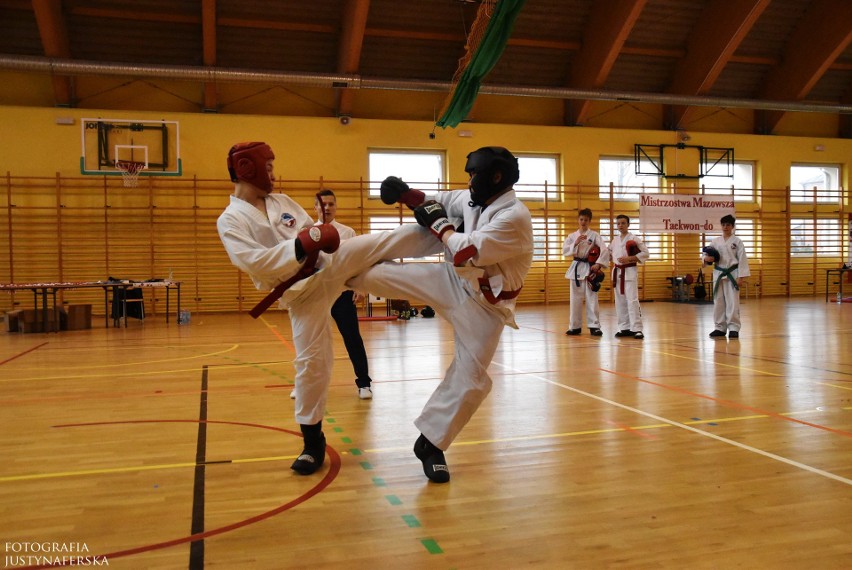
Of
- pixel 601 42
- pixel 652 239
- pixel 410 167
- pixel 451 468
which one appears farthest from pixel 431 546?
pixel 652 239

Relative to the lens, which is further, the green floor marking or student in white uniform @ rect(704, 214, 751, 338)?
student in white uniform @ rect(704, 214, 751, 338)

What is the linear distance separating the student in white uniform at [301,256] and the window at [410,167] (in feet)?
43.9

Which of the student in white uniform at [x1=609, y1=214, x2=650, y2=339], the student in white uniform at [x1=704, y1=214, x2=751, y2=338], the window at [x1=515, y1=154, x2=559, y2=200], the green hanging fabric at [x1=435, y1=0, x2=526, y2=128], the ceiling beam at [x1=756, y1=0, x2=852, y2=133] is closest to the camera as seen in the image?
the green hanging fabric at [x1=435, y1=0, x2=526, y2=128]

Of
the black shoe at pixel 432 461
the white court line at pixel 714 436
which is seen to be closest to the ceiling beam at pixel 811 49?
the white court line at pixel 714 436

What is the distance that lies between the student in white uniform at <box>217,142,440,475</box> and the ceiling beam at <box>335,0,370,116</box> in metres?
11.3

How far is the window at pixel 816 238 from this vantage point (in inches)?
769

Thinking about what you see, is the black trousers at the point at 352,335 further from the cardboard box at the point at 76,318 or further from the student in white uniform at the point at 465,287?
the cardboard box at the point at 76,318

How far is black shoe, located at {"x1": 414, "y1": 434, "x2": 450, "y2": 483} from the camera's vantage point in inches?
117

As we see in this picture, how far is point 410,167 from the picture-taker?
55.7 ft

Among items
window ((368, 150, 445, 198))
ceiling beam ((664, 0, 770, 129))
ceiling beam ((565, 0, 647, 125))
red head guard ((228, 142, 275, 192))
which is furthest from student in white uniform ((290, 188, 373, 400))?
ceiling beam ((664, 0, 770, 129))

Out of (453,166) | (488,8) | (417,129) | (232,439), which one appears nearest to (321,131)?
(417,129)

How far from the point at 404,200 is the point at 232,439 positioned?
180 centimetres

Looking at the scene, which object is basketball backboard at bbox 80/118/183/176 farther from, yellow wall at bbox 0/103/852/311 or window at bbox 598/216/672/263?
window at bbox 598/216/672/263

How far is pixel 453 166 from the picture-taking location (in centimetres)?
1697
